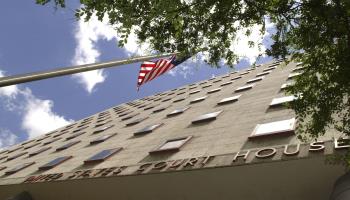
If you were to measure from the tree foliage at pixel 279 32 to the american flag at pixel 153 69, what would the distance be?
40.7 feet

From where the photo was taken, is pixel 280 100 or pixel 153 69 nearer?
pixel 280 100

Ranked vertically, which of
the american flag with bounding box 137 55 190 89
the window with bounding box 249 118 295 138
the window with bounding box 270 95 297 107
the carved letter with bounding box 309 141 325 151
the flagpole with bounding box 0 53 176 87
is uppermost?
the flagpole with bounding box 0 53 176 87

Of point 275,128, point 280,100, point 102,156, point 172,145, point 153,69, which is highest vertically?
point 153,69

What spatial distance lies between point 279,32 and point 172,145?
7.44m

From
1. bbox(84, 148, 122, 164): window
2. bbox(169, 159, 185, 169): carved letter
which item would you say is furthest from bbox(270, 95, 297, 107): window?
bbox(84, 148, 122, 164): window

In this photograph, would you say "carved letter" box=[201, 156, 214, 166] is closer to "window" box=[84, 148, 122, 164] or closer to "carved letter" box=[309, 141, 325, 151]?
"carved letter" box=[309, 141, 325, 151]

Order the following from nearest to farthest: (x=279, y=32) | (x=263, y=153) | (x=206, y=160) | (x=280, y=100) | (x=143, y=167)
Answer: (x=279, y=32) → (x=263, y=153) → (x=206, y=160) → (x=143, y=167) → (x=280, y=100)

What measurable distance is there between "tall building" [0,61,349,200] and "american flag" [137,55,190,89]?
280 cm

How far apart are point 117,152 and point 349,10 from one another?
1248cm

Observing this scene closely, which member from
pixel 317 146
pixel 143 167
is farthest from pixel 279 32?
pixel 143 167

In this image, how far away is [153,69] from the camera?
23594 mm

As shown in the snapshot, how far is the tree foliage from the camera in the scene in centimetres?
805

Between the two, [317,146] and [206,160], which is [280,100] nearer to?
[206,160]

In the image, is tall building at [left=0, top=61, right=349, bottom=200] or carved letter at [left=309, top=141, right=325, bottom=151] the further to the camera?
tall building at [left=0, top=61, right=349, bottom=200]
